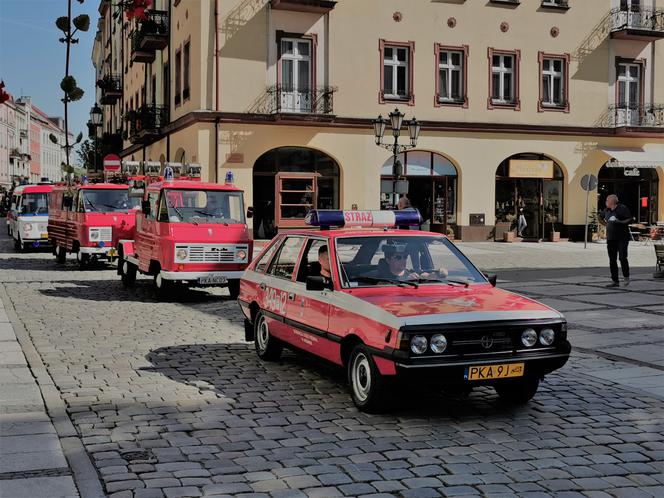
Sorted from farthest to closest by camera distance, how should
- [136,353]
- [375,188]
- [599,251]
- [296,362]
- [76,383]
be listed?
[375,188]
[599,251]
[136,353]
[296,362]
[76,383]

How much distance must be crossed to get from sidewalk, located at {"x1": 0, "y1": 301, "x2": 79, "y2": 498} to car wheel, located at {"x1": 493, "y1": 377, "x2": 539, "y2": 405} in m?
3.58

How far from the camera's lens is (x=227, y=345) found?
34.0 ft

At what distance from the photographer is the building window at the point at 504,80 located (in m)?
34.0

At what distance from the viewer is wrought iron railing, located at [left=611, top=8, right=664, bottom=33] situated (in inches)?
1393

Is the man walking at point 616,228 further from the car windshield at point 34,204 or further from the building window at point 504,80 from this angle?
the car windshield at point 34,204

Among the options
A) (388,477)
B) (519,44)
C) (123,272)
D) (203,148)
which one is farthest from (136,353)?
(519,44)

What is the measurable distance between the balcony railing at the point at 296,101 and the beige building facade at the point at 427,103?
0.05 m

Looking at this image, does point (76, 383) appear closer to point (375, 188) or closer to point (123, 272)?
point (123, 272)

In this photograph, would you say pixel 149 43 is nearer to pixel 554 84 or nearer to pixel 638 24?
pixel 554 84

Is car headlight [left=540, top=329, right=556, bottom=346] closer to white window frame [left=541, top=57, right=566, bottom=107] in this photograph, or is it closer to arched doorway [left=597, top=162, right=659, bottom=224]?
white window frame [left=541, top=57, right=566, bottom=107]

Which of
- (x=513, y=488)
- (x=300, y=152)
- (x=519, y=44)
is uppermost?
(x=519, y=44)

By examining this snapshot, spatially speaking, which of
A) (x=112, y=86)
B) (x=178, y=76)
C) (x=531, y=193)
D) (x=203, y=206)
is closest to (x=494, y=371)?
(x=203, y=206)

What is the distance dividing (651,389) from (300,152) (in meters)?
24.6

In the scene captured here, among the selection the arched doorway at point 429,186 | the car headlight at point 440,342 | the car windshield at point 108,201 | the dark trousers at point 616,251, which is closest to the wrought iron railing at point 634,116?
the arched doorway at point 429,186
